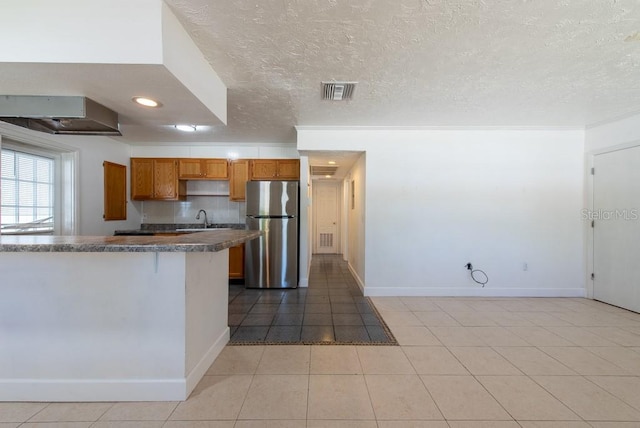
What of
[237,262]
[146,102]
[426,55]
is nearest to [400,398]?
[426,55]

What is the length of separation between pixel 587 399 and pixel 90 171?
5.37 meters

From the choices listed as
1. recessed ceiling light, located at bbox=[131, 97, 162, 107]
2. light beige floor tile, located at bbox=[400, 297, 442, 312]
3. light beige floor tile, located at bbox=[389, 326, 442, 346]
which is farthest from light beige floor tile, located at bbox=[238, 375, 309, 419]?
recessed ceiling light, located at bbox=[131, 97, 162, 107]

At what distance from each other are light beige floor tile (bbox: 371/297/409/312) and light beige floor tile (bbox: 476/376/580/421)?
138cm

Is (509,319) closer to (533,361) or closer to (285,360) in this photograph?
(533,361)

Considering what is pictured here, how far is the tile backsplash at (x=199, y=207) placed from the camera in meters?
4.70

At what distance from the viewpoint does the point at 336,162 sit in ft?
15.8

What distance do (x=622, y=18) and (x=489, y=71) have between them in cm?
73

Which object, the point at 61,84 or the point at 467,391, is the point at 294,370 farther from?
the point at 61,84

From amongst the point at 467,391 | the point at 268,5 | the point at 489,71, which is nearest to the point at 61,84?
the point at 268,5

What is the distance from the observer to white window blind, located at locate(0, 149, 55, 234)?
2.71 metres

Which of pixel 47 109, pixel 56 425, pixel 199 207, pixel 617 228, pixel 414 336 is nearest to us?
pixel 56 425

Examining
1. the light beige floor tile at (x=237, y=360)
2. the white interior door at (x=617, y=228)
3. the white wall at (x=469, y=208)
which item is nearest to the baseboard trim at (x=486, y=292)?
the white wall at (x=469, y=208)

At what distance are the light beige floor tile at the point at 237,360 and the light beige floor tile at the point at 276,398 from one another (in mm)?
158

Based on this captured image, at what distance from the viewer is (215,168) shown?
4.51 m
